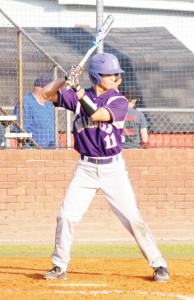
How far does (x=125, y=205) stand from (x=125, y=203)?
2 centimetres

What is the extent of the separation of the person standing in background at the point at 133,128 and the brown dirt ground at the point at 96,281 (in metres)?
3.70

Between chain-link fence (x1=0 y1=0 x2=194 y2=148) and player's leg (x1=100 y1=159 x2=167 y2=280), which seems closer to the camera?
player's leg (x1=100 y1=159 x2=167 y2=280)

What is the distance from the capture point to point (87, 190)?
9.20 meters

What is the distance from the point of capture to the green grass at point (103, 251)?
38.9 ft

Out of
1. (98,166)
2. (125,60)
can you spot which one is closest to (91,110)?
(98,166)

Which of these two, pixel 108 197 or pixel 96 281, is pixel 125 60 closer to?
pixel 108 197

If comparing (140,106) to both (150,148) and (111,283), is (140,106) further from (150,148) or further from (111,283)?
(111,283)

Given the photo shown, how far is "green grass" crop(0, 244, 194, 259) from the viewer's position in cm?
1187

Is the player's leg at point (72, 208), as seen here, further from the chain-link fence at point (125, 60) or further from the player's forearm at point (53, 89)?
the chain-link fence at point (125, 60)

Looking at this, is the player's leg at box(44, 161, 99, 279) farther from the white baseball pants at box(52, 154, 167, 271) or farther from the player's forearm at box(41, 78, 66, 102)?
the player's forearm at box(41, 78, 66, 102)

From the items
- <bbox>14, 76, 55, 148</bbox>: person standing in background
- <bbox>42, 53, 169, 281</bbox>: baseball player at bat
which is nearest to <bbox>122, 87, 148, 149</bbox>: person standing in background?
<bbox>14, 76, 55, 148</bbox>: person standing in background

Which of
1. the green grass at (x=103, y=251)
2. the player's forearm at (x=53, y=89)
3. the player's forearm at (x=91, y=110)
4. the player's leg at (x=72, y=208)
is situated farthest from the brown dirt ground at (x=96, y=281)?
the player's forearm at (x=53, y=89)

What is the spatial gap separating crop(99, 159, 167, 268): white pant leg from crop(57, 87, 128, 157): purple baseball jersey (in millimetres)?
168

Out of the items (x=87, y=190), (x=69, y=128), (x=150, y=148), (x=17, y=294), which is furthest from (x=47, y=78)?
(x=17, y=294)
